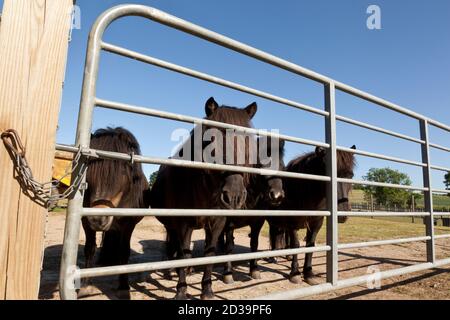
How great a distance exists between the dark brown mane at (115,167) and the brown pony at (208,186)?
492 mm

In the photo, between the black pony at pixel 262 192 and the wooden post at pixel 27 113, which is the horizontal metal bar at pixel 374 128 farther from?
the wooden post at pixel 27 113

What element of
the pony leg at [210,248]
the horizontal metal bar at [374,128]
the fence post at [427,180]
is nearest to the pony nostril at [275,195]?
the pony leg at [210,248]

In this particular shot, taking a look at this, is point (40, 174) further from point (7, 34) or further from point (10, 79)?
point (7, 34)

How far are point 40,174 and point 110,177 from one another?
4.88 feet

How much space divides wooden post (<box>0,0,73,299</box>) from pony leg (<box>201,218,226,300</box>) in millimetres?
2200

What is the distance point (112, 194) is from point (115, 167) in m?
0.27

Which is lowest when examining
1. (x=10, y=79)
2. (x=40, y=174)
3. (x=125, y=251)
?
(x=125, y=251)

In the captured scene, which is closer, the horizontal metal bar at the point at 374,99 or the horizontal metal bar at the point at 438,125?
the horizontal metal bar at the point at 374,99

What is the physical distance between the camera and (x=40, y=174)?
1304 millimetres

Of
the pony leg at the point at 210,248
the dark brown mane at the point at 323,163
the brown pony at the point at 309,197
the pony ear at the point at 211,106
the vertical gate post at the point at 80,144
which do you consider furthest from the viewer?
the dark brown mane at the point at 323,163

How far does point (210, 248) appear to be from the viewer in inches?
130

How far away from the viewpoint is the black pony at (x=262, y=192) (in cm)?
334
